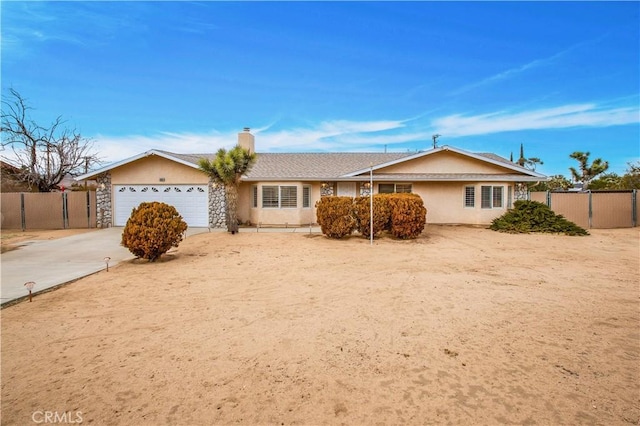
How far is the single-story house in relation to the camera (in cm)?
1812

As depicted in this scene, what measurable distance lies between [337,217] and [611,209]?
1631cm

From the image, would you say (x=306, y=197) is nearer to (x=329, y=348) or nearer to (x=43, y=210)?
(x=43, y=210)

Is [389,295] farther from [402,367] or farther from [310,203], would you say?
[310,203]

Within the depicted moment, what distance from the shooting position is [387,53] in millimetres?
17547

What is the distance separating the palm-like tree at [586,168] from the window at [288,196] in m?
32.3

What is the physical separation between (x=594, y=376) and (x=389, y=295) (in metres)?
3.28

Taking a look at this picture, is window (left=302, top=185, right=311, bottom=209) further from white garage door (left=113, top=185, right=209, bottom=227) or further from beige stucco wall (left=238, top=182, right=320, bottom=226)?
white garage door (left=113, top=185, right=209, bottom=227)

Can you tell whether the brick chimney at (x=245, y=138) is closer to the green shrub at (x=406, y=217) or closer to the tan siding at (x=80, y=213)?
the tan siding at (x=80, y=213)

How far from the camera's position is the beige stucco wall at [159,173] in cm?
1812

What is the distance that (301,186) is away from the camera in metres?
18.6

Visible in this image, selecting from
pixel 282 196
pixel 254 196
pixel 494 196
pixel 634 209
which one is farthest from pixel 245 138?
pixel 634 209

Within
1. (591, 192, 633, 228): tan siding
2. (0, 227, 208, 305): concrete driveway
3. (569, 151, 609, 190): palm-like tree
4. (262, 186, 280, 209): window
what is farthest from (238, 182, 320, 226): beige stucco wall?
(569, 151, 609, 190): palm-like tree

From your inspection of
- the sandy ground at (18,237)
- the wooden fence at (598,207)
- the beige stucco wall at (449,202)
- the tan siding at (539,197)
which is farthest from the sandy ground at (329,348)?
the wooden fence at (598,207)

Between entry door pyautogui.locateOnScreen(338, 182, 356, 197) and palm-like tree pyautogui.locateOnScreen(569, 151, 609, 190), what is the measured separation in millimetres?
29183
